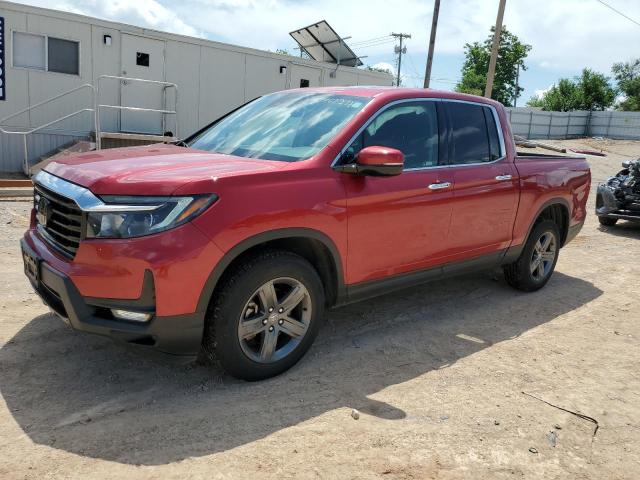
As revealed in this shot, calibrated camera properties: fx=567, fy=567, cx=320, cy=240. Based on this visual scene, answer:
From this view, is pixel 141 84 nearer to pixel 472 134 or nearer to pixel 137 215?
pixel 472 134

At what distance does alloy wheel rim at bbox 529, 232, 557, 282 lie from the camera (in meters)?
5.68

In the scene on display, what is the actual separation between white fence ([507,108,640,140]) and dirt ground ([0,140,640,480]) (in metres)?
33.6

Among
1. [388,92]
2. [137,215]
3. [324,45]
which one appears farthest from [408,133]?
[324,45]

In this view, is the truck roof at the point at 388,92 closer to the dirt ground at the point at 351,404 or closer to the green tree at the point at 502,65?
the dirt ground at the point at 351,404

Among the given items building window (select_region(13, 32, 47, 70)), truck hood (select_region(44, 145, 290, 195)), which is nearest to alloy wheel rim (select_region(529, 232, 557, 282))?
truck hood (select_region(44, 145, 290, 195))

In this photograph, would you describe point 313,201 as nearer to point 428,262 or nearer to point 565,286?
point 428,262

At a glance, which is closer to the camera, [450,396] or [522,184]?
[450,396]

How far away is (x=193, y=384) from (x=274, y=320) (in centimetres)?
62

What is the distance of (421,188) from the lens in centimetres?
407

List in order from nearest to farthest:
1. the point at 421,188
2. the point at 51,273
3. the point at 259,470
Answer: the point at 259,470
the point at 51,273
the point at 421,188

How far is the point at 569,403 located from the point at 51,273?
3.11 metres

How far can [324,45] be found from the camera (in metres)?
15.6

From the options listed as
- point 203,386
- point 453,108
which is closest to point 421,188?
point 453,108

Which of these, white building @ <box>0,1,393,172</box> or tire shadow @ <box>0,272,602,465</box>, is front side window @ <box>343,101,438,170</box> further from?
white building @ <box>0,1,393,172</box>
